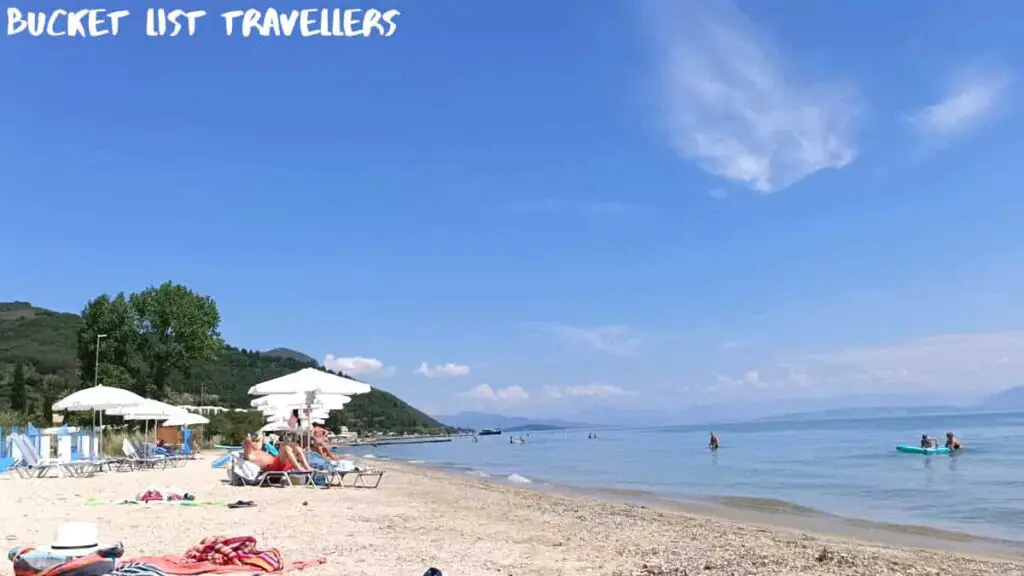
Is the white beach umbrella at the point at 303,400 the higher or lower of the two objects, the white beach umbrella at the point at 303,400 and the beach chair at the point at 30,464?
the higher

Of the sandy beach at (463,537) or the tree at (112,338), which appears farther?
the tree at (112,338)

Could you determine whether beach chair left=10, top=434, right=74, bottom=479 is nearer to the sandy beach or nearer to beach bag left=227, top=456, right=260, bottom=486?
the sandy beach

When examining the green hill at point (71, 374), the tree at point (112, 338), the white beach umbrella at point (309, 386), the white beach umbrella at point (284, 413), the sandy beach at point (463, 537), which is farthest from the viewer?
the green hill at point (71, 374)

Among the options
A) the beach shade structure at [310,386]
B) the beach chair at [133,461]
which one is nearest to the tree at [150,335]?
the beach chair at [133,461]

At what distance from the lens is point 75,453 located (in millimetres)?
21844

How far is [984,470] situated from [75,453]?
27.8m

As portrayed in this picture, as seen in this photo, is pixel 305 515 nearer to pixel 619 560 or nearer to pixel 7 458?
pixel 619 560

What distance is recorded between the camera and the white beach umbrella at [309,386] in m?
15.3

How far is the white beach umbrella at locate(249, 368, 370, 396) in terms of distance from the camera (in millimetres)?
15336

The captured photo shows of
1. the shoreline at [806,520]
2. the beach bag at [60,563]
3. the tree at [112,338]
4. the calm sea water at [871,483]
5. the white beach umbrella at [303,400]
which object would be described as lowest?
the calm sea water at [871,483]

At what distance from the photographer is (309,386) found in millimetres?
15516

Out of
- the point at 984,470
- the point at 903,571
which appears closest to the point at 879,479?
the point at 984,470

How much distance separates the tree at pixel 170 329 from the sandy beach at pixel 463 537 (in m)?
36.7

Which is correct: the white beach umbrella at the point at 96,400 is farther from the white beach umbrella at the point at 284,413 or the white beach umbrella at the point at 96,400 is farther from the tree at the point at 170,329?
the tree at the point at 170,329
